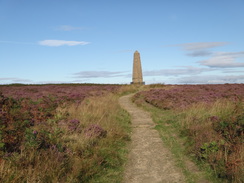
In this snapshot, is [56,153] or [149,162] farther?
[149,162]

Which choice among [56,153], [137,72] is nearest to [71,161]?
[56,153]

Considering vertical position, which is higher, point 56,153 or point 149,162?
point 56,153

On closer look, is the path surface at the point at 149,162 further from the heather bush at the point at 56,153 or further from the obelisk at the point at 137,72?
the obelisk at the point at 137,72

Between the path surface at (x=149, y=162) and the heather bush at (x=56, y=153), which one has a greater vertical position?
the heather bush at (x=56, y=153)

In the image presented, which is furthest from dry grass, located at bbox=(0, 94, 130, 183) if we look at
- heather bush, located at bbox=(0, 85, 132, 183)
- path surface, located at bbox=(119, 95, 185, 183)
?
path surface, located at bbox=(119, 95, 185, 183)

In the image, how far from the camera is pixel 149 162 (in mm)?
6660

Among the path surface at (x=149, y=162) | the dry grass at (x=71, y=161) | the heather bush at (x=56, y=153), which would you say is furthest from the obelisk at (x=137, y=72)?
the dry grass at (x=71, y=161)

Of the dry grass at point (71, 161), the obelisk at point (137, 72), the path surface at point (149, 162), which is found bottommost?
the path surface at point (149, 162)

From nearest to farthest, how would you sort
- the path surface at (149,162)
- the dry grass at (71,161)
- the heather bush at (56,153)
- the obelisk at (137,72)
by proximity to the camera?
1. the dry grass at (71,161)
2. the heather bush at (56,153)
3. the path surface at (149,162)
4. the obelisk at (137,72)

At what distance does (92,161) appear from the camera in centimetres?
574

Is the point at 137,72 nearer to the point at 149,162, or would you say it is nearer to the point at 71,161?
the point at 149,162

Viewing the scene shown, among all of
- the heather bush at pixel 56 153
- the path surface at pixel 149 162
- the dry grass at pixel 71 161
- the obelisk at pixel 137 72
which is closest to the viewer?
the dry grass at pixel 71 161

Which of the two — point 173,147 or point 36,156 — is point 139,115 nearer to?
point 173,147

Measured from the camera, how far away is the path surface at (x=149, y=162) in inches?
223
